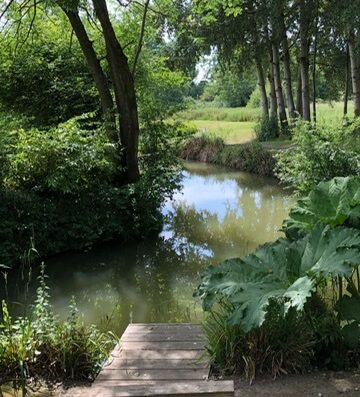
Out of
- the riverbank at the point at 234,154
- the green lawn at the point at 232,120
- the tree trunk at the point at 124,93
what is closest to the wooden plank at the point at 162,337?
the tree trunk at the point at 124,93

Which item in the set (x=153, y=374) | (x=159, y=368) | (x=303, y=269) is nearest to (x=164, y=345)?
(x=159, y=368)

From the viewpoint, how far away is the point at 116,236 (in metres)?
10.4

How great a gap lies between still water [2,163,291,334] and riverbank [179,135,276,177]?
2.67 meters

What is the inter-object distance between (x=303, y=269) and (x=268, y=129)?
69.1 ft

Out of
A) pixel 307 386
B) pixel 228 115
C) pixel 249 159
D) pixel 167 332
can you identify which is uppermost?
pixel 228 115

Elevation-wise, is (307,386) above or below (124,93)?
below

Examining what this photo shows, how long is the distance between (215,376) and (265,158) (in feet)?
51.3

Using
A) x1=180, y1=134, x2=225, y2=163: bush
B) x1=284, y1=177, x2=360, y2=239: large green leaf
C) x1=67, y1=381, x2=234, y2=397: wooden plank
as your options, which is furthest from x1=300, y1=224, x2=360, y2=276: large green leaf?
x1=180, y1=134, x2=225, y2=163: bush

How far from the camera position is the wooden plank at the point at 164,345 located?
4.28 metres

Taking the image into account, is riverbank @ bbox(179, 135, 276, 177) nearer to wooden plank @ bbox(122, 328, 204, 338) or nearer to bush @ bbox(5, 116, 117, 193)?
bush @ bbox(5, 116, 117, 193)

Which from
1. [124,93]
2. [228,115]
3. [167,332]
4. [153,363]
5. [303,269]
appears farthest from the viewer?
[228,115]

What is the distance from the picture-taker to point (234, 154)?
21156mm

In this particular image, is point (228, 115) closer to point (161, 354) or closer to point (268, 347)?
point (161, 354)

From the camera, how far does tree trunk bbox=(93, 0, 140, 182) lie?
10922mm
